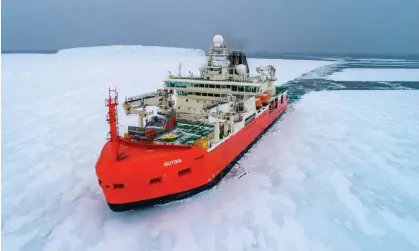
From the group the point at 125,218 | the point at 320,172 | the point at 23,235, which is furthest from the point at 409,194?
the point at 23,235

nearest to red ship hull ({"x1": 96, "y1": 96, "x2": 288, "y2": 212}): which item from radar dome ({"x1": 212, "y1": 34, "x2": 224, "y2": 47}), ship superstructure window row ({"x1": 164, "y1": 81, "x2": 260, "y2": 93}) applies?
ship superstructure window row ({"x1": 164, "y1": 81, "x2": 260, "y2": 93})

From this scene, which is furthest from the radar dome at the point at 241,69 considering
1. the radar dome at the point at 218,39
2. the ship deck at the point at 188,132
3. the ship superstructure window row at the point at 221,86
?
the ship deck at the point at 188,132

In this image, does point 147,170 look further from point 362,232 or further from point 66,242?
point 362,232

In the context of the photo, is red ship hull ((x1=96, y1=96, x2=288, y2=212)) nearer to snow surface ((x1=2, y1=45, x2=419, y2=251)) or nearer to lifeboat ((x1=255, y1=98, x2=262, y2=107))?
snow surface ((x1=2, y1=45, x2=419, y2=251))

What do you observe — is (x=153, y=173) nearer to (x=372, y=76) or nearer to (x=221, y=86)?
(x=221, y=86)

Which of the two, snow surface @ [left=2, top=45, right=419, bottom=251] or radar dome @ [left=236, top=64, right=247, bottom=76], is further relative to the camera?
radar dome @ [left=236, top=64, right=247, bottom=76]

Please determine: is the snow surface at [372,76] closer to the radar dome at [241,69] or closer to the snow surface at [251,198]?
the snow surface at [251,198]
